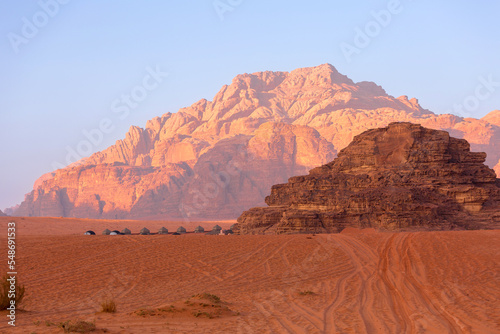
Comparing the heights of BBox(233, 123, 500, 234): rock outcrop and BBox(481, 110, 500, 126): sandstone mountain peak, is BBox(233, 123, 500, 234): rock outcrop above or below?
below

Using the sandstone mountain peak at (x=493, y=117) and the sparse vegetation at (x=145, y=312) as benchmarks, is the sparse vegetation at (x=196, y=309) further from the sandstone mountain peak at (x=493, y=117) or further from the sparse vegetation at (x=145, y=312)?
the sandstone mountain peak at (x=493, y=117)

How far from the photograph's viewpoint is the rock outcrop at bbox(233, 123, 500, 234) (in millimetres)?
40094

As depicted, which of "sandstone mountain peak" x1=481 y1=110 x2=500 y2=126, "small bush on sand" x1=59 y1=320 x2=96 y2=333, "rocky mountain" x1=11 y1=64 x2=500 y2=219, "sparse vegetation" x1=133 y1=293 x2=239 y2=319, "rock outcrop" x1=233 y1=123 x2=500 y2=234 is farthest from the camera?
"sandstone mountain peak" x1=481 y1=110 x2=500 y2=126

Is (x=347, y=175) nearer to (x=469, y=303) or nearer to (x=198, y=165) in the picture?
(x=469, y=303)

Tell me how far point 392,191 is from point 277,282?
24.9m

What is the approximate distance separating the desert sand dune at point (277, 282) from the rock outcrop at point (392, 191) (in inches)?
309

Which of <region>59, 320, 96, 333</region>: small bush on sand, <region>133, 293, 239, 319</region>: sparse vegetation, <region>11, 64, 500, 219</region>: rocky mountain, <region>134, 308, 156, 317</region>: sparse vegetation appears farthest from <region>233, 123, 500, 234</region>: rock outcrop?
<region>11, 64, 500, 219</region>: rocky mountain

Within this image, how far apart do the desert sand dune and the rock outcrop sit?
7.85 m

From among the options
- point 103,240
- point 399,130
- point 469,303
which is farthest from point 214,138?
point 469,303

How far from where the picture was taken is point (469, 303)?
14.5 metres

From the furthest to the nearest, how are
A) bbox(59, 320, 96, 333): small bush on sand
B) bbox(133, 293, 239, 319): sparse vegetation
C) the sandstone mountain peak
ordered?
1. the sandstone mountain peak
2. bbox(133, 293, 239, 319): sparse vegetation
3. bbox(59, 320, 96, 333): small bush on sand

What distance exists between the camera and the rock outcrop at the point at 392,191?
1578 inches

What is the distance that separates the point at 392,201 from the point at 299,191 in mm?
9276

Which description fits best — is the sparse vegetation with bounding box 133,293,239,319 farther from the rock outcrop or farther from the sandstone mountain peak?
the sandstone mountain peak
